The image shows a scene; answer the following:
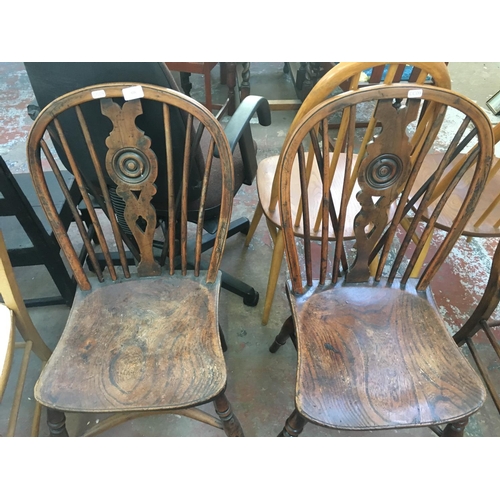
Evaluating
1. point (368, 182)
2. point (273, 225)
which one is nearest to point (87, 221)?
point (273, 225)

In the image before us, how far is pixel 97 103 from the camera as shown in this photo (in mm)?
841

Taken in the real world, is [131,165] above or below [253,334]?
above

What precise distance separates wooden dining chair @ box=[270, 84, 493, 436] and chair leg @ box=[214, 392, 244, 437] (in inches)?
5.4

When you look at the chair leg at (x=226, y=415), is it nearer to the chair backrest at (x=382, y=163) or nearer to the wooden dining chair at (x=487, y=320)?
the chair backrest at (x=382, y=163)

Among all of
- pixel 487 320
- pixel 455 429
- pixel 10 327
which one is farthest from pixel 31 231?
pixel 487 320

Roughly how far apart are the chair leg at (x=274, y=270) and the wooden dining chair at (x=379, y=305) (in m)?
0.20

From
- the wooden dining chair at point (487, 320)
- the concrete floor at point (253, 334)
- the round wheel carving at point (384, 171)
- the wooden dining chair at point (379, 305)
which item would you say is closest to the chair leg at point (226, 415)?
the wooden dining chair at point (379, 305)

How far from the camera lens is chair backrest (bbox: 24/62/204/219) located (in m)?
0.78

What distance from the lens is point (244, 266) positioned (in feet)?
5.29

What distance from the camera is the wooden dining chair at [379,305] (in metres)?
0.76

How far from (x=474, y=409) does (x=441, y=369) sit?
3.7 inches

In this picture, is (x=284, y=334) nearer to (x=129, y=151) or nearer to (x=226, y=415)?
(x=226, y=415)

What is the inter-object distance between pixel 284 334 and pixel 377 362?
1.21 feet

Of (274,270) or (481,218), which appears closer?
(481,218)
